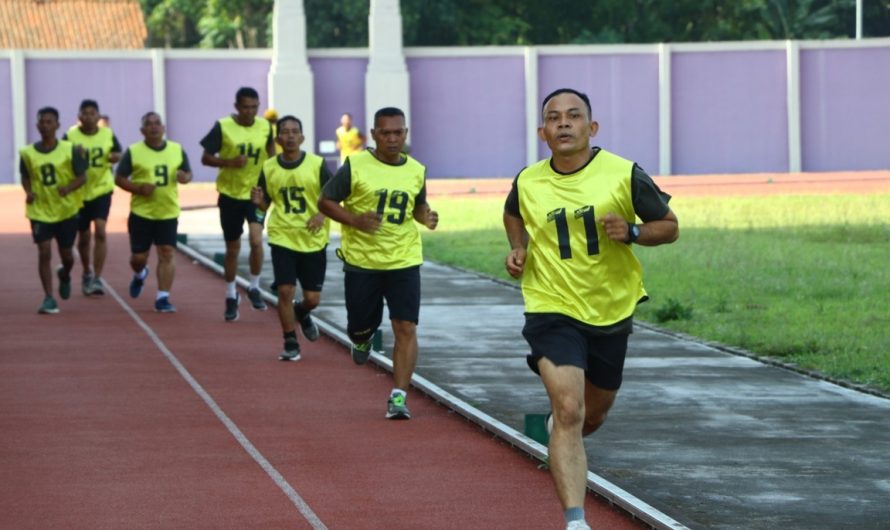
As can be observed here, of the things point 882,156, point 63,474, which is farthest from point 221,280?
point 882,156

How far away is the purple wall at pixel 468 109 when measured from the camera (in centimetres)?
4947

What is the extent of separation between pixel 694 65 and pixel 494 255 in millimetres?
24419

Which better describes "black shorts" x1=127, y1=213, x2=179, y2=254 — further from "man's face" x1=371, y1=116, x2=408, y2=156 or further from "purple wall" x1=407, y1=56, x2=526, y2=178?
"purple wall" x1=407, y1=56, x2=526, y2=178

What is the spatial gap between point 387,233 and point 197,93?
37056 mm

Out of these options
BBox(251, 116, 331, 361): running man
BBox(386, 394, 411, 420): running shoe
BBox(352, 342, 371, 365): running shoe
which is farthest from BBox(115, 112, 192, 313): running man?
BBox(386, 394, 411, 420): running shoe

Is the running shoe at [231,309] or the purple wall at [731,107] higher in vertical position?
the purple wall at [731,107]

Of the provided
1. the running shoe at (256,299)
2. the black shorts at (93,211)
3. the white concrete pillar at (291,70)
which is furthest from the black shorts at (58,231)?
the white concrete pillar at (291,70)

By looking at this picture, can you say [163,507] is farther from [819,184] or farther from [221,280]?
[819,184]

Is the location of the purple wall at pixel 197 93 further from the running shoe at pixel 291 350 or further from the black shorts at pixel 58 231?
the running shoe at pixel 291 350

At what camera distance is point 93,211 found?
67.5 ft

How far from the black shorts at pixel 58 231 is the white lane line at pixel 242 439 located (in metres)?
1.42

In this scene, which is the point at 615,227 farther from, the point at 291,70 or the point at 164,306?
the point at 291,70

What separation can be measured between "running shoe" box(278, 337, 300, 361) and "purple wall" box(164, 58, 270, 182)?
33.7 metres

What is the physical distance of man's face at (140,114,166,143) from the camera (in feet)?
60.6
